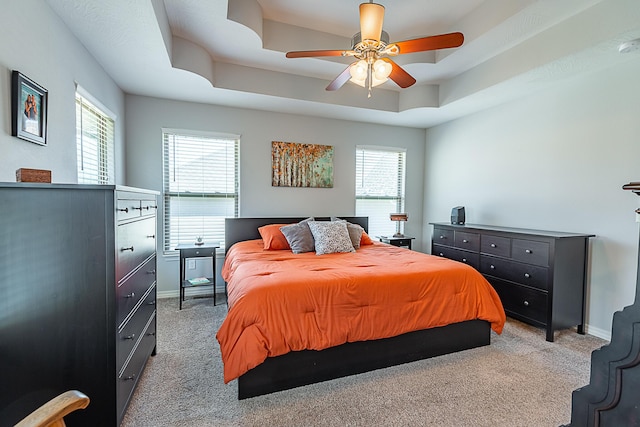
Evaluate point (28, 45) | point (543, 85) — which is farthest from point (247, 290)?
point (543, 85)

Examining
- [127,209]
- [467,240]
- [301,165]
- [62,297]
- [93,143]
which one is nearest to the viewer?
[62,297]

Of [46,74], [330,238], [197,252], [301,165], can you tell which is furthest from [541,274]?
[46,74]

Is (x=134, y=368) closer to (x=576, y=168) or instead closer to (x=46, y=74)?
(x=46, y=74)

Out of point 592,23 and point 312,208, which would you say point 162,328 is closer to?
point 312,208

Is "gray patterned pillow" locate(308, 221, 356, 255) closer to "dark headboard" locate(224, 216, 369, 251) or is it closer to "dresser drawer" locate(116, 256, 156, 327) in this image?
"dark headboard" locate(224, 216, 369, 251)

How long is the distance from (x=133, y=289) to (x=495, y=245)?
350 cm

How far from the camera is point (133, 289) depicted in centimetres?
182

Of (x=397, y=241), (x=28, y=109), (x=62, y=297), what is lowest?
(x=397, y=241)

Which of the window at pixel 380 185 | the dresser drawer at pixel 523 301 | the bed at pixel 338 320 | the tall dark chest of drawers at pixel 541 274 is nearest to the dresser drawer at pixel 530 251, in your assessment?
the tall dark chest of drawers at pixel 541 274

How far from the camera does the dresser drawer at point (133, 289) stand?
5.12ft

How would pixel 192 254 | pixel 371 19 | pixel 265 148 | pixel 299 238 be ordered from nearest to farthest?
pixel 371 19 < pixel 299 238 < pixel 192 254 < pixel 265 148

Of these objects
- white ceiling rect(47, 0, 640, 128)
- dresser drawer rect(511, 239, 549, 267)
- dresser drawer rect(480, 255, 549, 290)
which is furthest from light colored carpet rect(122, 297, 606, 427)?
white ceiling rect(47, 0, 640, 128)

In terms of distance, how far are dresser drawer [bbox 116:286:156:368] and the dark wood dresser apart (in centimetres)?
2

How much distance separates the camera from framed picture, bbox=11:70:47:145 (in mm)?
1637
